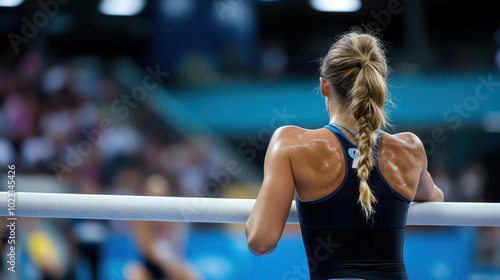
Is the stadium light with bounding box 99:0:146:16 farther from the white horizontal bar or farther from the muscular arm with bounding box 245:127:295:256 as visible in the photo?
the muscular arm with bounding box 245:127:295:256

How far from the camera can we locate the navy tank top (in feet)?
4.66

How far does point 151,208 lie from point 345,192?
0.59 m

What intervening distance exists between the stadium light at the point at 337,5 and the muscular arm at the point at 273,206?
6252 mm

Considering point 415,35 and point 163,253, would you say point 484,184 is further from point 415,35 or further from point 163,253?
point 163,253

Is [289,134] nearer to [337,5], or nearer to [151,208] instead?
[151,208]

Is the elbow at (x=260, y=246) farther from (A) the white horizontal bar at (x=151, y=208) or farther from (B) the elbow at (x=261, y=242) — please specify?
(A) the white horizontal bar at (x=151, y=208)

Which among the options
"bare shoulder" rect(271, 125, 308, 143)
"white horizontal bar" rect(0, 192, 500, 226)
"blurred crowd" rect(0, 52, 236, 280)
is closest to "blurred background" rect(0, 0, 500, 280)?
"blurred crowd" rect(0, 52, 236, 280)

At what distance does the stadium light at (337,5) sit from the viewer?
24.3ft

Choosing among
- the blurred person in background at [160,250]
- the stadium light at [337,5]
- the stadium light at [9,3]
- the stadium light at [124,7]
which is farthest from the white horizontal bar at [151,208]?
the stadium light at [9,3]

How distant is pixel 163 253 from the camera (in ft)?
12.5

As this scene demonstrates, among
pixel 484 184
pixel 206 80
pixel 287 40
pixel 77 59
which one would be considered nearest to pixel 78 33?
pixel 77 59

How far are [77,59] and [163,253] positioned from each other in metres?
3.55

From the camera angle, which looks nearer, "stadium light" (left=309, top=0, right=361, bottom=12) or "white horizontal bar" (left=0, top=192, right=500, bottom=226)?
"white horizontal bar" (left=0, top=192, right=500, bottom=226)

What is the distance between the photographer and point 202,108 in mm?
6656
